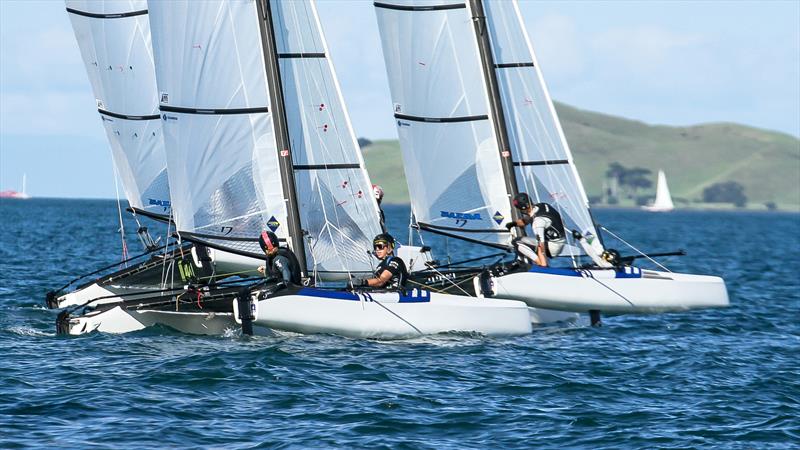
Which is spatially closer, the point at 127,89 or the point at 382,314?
the point at 382,314

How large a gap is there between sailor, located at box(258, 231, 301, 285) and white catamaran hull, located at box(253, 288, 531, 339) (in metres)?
0.49

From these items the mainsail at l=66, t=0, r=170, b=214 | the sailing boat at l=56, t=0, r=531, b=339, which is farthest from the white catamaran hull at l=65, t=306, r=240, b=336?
the mainsail at l=66, t=0, r=170, b=214

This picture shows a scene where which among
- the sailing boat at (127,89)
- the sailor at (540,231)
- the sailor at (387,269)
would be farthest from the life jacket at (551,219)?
the sailing boat at (127,89)

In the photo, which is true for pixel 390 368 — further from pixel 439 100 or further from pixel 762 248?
pixel 762 248

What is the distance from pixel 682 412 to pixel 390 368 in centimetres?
422

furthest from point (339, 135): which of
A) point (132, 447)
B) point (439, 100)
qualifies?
point (132, 447)

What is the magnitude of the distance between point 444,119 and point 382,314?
774cm

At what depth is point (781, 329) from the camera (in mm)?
24641

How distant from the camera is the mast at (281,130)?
21016 millimetres

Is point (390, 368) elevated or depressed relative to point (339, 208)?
depressed

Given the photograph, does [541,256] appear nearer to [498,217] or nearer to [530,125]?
[498,217]

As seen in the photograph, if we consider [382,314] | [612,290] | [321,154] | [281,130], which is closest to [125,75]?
[321,154]

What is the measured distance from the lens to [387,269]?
20250mm

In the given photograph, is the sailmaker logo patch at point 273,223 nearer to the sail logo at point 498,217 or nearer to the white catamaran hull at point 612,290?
the white catamaran hull at point 612,290
